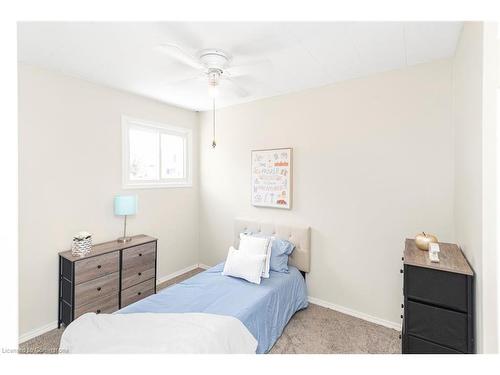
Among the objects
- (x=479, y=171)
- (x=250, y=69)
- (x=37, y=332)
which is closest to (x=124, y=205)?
(x=37, y=332)

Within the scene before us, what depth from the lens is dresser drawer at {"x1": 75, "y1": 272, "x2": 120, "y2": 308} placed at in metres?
2.34

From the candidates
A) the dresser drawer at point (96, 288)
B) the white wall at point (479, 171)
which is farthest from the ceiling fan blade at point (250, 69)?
the dresser drawer at point (96, 288)

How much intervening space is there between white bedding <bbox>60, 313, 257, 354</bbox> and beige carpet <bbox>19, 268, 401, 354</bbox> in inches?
22.6

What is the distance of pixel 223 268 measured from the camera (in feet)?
9.21

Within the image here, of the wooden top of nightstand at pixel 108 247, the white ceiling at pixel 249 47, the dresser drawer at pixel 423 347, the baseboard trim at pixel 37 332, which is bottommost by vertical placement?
the baseboard trim at pixel 37 332

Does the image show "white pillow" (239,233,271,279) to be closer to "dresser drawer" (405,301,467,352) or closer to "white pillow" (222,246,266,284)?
"white pillow" (222,246,266,284)

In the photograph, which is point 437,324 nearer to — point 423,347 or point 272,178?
point 423,347

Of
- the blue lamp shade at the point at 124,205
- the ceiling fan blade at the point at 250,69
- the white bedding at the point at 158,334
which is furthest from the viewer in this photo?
the blue lamp shade at the point at 124,205

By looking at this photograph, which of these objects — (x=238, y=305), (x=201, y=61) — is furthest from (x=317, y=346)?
(x=201, y=61)

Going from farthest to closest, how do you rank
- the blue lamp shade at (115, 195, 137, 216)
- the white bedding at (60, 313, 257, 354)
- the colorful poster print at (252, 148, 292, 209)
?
the colorful poster print at (252, 148, 292, 209), the blue lamp shade at (115, 195, 137, 216), the white bedding at (60, 313, 257, 354)

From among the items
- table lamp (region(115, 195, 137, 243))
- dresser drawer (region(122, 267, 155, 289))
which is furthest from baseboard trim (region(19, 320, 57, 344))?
table lamp (region(115, 195, 137, 243))

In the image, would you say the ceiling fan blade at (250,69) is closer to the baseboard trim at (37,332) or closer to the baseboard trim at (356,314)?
the baseboard trim at (356,314)

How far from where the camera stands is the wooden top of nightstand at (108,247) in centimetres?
239
